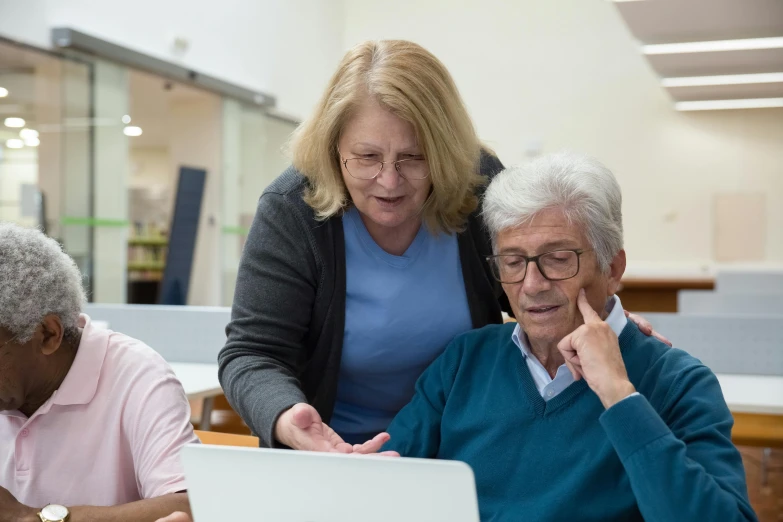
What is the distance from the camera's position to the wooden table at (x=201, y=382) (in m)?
2.86

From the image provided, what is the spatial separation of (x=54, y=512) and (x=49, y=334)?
30cm

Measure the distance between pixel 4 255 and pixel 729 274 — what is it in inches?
282

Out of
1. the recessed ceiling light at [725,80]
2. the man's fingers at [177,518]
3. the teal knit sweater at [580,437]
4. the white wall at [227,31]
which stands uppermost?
the white wall at [227,31]

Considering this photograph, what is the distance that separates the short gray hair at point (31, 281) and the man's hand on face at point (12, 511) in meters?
0.25

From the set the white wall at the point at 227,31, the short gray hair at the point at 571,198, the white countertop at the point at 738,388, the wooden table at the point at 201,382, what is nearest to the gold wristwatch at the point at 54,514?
the short gray hair at the point at 571,198

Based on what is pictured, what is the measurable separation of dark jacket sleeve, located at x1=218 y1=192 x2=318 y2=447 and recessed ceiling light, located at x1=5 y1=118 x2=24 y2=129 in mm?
6359

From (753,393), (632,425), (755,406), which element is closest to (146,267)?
(753,393)

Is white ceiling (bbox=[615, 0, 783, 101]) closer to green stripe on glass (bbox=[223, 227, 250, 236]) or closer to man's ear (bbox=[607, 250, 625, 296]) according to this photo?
green stripe on glass (bbox=[223, 227, 250, 236])

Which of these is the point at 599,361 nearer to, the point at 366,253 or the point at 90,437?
the point at 366,253

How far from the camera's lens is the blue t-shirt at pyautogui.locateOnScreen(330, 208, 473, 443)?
185 centimetres

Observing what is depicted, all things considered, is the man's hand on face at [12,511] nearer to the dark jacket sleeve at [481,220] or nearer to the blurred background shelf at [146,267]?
the dark jacket sleeve at [481,220]

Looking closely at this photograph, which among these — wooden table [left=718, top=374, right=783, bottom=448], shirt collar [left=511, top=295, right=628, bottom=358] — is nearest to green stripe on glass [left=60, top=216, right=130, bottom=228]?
wooden table [left=718, top=374, right=783, bottom=448]

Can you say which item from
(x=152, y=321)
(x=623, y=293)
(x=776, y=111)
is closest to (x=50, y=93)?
(x=152, y=321)

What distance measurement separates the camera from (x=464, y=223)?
1899mm
